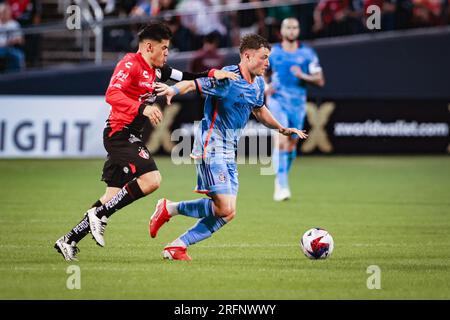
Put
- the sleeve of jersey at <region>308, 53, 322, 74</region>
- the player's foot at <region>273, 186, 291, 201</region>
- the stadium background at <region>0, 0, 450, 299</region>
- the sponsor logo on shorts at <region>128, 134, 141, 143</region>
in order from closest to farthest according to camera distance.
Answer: the sponsor logo on shorts at <region>128, 134, 141, 143</region>, the player's foot at <region>273, 186, 291, 201</region>, the sleeve of jersey at <region>308, 53, 322, 74</region>, the stadium background at <region>0, 0, 450, 299</region>

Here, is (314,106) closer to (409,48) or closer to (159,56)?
(409,48)

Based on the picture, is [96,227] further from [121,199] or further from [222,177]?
[222,177]

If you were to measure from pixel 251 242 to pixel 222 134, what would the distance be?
1.73 m

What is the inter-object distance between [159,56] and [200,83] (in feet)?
2.08

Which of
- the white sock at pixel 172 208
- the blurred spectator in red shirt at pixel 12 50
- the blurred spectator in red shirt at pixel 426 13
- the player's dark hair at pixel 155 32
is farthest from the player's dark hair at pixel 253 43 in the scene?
the blurred spectator in red shirt at pixel 426 13

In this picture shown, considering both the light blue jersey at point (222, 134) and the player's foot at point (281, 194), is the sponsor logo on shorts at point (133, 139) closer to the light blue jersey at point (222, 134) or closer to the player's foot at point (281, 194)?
the light blue jersey at point (222, 134)

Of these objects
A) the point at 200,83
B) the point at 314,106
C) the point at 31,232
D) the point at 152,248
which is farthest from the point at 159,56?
the point at 314,106

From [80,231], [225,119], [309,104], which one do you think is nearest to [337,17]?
[309,104]

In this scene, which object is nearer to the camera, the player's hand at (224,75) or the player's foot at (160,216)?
the player's hand at (224,75)

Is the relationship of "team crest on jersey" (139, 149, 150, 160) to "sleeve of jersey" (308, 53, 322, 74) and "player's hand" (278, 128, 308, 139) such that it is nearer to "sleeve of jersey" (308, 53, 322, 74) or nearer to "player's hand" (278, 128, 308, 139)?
"player's hand" (278, 128, 308, 139)

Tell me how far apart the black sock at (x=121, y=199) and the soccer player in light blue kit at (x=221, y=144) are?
0.58 m

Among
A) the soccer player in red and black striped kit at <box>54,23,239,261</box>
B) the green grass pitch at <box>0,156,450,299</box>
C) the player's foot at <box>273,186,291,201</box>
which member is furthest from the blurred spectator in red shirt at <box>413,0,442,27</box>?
the soccer player in red and black striped kit at <box>54,23,239,261</box>

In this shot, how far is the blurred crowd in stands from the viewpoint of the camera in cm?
2370

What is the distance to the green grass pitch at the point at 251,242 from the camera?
7785mm
